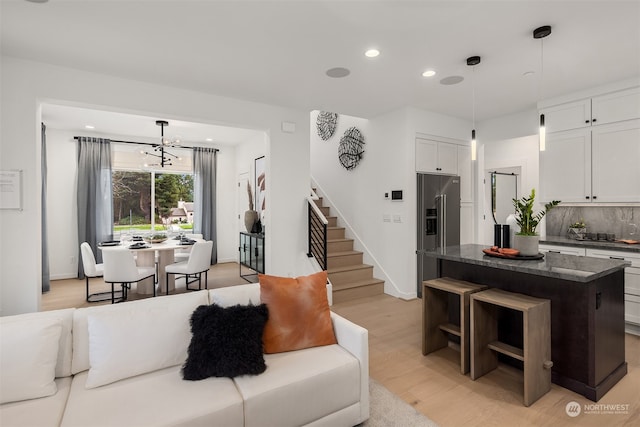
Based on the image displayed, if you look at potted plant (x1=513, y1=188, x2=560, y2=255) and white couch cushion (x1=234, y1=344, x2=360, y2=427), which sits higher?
potted plant (x1=513, y1=188, x2=560, y2=255)

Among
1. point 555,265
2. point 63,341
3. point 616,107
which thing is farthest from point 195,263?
point 616,107

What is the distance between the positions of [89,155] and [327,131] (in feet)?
15.0

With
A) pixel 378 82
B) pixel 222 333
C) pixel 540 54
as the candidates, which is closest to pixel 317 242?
pixel 378 82

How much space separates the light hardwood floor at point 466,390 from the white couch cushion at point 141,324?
61.5 inches

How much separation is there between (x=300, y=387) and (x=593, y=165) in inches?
164

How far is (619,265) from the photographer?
2377mm

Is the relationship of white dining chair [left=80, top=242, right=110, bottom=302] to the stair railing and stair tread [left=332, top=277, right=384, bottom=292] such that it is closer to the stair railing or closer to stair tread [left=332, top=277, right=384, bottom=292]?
the stair railing

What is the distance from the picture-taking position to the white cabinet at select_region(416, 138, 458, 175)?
472cm

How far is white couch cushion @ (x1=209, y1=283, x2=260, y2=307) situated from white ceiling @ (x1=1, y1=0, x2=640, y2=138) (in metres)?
1.98

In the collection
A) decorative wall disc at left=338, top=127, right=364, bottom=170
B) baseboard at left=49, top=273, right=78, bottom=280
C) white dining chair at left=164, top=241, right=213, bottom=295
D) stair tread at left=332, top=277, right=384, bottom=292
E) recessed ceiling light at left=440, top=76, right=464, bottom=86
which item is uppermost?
recessed ceiling light at left=440, top=76, right=464, bottom=86

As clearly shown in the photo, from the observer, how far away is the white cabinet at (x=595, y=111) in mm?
3529

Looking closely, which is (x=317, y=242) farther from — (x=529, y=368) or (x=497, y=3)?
(x=497, y=3)

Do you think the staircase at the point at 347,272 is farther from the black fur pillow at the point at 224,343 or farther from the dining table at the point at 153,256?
the black fur pillow at the point at 224,343

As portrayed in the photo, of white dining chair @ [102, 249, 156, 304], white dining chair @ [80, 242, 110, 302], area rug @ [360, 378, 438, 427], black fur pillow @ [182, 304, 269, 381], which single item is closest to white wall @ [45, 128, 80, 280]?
white dining chair @ [80, 242, 110, 302]
